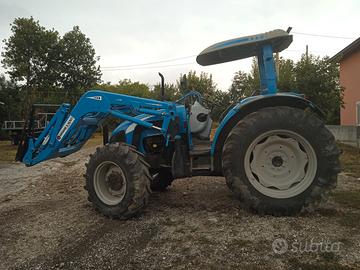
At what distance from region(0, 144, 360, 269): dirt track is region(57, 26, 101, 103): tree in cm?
2633

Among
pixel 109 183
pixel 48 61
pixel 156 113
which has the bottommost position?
pixel 109 183

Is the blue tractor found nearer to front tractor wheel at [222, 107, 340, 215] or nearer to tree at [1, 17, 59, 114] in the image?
front tractor wheel at [222, 107, 340, 215]

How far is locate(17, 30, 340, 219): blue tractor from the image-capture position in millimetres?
4473

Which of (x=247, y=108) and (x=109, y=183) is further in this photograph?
(x=109, y=183)

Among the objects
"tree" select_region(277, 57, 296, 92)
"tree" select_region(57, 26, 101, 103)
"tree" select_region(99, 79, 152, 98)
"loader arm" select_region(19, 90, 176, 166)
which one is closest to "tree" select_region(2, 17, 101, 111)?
"tree" select_region(57, 26, 101, 103)

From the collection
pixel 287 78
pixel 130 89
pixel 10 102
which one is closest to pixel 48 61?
pixel 10 102

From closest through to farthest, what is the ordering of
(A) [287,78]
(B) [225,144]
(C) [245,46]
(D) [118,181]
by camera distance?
(B) [225,144] < (C) [245,46] < (D) [118,181] < (A) [287,78]

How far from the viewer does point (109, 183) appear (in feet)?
16.8

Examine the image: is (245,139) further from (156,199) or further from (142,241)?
(156,199)

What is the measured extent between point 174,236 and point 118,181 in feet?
4.39

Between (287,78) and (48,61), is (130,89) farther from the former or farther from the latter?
(287,78)

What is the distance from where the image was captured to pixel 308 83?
50.5 ft

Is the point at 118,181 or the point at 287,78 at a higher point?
the point at 287,78

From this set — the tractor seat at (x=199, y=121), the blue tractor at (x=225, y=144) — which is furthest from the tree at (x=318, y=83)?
the blue tractor at (x=225, y=144)
